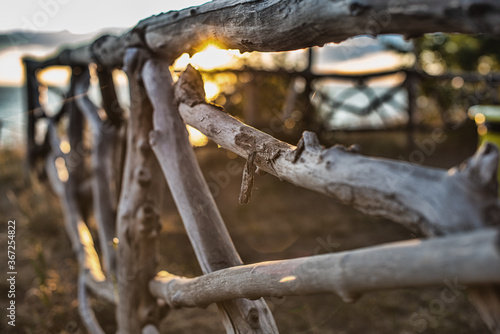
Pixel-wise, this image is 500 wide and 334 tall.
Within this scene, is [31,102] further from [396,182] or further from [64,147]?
[396,182]

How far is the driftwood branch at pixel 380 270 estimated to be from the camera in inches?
28.9

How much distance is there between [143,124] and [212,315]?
1.70 metres

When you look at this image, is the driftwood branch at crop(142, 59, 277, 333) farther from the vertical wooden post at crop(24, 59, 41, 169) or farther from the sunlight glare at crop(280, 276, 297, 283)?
the vertical wooden post at crop(24, 59, 41, 169)

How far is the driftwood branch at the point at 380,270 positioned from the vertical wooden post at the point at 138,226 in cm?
87

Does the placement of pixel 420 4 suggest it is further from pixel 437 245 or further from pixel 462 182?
pixel 437 245

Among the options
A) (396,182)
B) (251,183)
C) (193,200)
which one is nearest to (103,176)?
(193,200)

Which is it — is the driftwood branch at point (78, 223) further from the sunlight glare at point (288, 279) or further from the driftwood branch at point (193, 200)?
the sunlight glare at point (288, 279)

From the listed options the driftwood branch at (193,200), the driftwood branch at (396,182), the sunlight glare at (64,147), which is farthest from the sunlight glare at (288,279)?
the sunlight glare at (64,147)

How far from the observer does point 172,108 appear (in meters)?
1.88

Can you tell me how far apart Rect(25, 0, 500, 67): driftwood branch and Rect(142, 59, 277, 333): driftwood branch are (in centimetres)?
18

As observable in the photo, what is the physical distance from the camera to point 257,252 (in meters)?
4.06

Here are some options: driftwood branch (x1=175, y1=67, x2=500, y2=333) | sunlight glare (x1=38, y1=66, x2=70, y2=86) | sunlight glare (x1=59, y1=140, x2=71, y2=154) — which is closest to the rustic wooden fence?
driftwood branch (x1=175, y1=67, x2=500, y2=333)

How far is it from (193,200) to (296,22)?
0.86 m

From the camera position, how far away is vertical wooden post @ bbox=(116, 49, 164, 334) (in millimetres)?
2074
